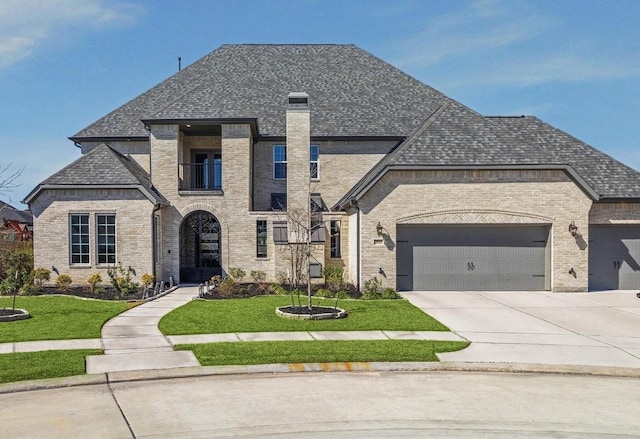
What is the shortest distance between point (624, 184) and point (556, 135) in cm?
371

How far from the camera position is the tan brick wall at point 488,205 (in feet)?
64.4

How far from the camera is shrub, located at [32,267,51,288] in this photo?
21062 mm

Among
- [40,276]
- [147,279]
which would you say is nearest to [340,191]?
[147,279]

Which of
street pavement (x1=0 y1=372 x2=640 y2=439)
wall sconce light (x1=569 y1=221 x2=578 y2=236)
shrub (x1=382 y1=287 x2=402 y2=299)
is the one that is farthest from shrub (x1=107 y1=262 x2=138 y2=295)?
wall sconce light (x1=569 y1=221 x2=578 y2=236)

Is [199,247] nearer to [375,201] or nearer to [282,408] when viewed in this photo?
[375,201]

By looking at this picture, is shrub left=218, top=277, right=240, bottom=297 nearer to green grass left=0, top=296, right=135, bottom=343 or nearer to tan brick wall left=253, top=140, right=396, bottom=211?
green grass left=0, top=296, right=135, bottom=343

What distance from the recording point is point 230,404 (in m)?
7.31

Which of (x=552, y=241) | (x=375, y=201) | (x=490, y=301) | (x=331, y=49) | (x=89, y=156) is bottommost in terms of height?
(x=490, y=301)

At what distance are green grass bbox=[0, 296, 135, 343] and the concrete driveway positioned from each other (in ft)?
27.2

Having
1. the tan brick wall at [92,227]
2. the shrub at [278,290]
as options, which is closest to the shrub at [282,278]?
the shrub at [278,290]

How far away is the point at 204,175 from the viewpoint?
26016 millimetres

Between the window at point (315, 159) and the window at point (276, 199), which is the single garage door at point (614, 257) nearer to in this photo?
the window at point (315, 159)

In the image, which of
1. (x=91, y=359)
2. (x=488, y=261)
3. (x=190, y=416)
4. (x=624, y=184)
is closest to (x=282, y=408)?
(x=190, y=416)

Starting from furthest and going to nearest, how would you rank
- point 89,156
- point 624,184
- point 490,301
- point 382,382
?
point 89,156
point 624,184
point 490,301
point 382,382
